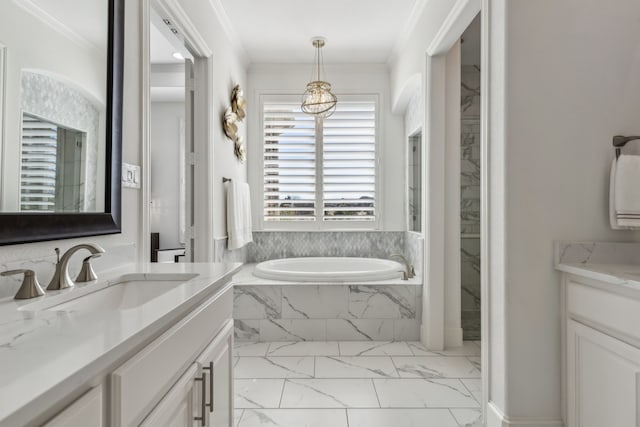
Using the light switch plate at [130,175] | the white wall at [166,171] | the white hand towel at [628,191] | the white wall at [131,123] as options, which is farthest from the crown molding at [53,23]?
the white wall at [166,171]

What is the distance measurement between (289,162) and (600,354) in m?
3.33

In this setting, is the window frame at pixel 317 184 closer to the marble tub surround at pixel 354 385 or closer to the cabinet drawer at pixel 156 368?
the marble tub surround at pixel 354 385

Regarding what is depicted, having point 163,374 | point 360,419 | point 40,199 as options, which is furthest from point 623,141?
point 40,199

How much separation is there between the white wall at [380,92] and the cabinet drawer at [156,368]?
327 cm

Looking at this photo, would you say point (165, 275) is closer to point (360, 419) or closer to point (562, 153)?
point (360, 419)

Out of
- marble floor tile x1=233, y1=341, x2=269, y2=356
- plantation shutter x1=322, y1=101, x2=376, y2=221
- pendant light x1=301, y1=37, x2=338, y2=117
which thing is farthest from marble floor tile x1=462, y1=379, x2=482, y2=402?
pendant light x1=301, y1=37, x2=338, y2=117

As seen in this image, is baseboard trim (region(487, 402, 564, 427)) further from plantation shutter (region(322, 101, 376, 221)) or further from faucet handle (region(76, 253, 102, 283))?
plantation shutter (region(322, 101, 376, 221))

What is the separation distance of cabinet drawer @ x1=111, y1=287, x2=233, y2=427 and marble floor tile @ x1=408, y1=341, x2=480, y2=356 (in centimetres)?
209

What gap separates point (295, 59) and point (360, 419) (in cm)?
353

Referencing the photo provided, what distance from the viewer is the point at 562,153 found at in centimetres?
163

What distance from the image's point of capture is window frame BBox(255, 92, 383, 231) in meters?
4.18

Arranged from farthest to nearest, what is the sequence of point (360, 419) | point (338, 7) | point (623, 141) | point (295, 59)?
1. point (295, 59)
2. point (338, 7)
3. point (360, 419)
4. point (623, 141)

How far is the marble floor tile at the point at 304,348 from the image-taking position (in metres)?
2.75

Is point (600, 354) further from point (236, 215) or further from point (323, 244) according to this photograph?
point (323, 244)
